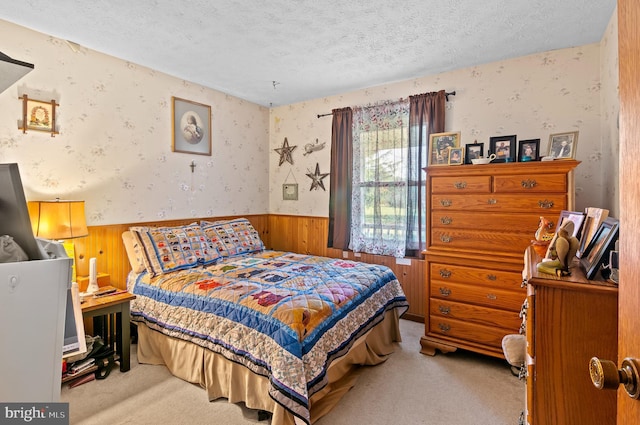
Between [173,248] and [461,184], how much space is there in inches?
101

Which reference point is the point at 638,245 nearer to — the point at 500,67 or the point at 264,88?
the point at 500,67

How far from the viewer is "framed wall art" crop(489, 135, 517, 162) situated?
2.49 m

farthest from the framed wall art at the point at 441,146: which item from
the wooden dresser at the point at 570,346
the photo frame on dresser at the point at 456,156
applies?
the wooden dresser at the point at 570,346

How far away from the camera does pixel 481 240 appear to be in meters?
2.42

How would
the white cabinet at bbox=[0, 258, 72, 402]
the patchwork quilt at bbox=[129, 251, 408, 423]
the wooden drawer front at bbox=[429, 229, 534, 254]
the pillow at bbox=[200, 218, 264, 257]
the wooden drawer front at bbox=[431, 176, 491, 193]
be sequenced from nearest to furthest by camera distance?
the white cabinet at bbox=[0, 258, 72, 402], the patchwork quilt at bbox=[129, 251, 408, 423], the wooden drawer front at bbox=[429, 229, 534, 254], the wooden drawer front at bbox=[431, 176, 491, 193], the pillow at bbox=[200, 218, 264, 257]

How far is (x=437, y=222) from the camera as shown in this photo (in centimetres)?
261

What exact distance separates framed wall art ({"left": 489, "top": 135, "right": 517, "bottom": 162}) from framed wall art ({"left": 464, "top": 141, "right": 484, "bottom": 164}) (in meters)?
0.11

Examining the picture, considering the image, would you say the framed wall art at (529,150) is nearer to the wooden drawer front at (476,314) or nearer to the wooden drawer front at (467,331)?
the wooden drawer front at (476,314)

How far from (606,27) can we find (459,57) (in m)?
1.00

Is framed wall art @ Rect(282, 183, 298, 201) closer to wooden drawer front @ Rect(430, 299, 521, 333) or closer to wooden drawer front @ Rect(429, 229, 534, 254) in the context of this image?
wooden drawer front @ Rect(429, 229, 534, 254)

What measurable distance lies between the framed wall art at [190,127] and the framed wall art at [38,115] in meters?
0.99

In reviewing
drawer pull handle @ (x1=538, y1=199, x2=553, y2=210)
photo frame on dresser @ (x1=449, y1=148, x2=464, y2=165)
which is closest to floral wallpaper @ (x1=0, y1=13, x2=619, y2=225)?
drawer pull handle @ (x1=538, y1=199, x2=553, y2=210)

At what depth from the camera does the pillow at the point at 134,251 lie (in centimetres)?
274

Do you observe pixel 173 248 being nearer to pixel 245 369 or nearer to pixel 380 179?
pixel 245 369
